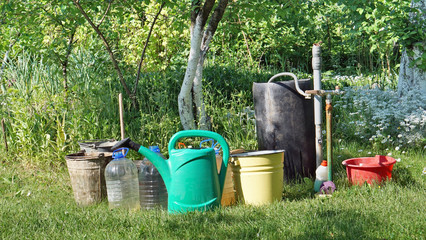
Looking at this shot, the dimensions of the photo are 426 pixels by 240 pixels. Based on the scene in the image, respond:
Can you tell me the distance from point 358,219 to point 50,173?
3004 millimetres

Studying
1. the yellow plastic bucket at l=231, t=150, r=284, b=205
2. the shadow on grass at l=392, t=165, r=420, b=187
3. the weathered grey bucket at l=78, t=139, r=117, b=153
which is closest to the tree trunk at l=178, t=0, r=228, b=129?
the weathered grey bucket at l=78, t=139, r=117, b=153

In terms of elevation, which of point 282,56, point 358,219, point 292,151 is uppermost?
point 282,56

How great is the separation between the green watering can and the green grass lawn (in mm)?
128

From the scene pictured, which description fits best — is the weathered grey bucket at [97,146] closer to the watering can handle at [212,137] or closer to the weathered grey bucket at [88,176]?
the weathered grey bucket at [88,176]

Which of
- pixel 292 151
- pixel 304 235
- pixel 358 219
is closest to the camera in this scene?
pixel 304 235

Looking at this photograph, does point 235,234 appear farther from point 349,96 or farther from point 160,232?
point 349,96

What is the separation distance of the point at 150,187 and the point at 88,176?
524 millimetres

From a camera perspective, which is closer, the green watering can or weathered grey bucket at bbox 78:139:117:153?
the green watering can

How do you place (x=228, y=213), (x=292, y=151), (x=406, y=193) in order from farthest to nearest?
(x=292, y=151), (x=406, y=193), (x=228, y=213)

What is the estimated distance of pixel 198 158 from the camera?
3367 millimetres

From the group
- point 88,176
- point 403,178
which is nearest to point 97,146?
point 88,176

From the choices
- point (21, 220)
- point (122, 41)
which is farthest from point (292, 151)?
point (122, 41)

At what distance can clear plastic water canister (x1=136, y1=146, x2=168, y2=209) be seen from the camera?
3.71 meters

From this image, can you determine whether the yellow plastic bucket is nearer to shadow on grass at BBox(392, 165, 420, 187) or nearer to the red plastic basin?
the red plastic basin
